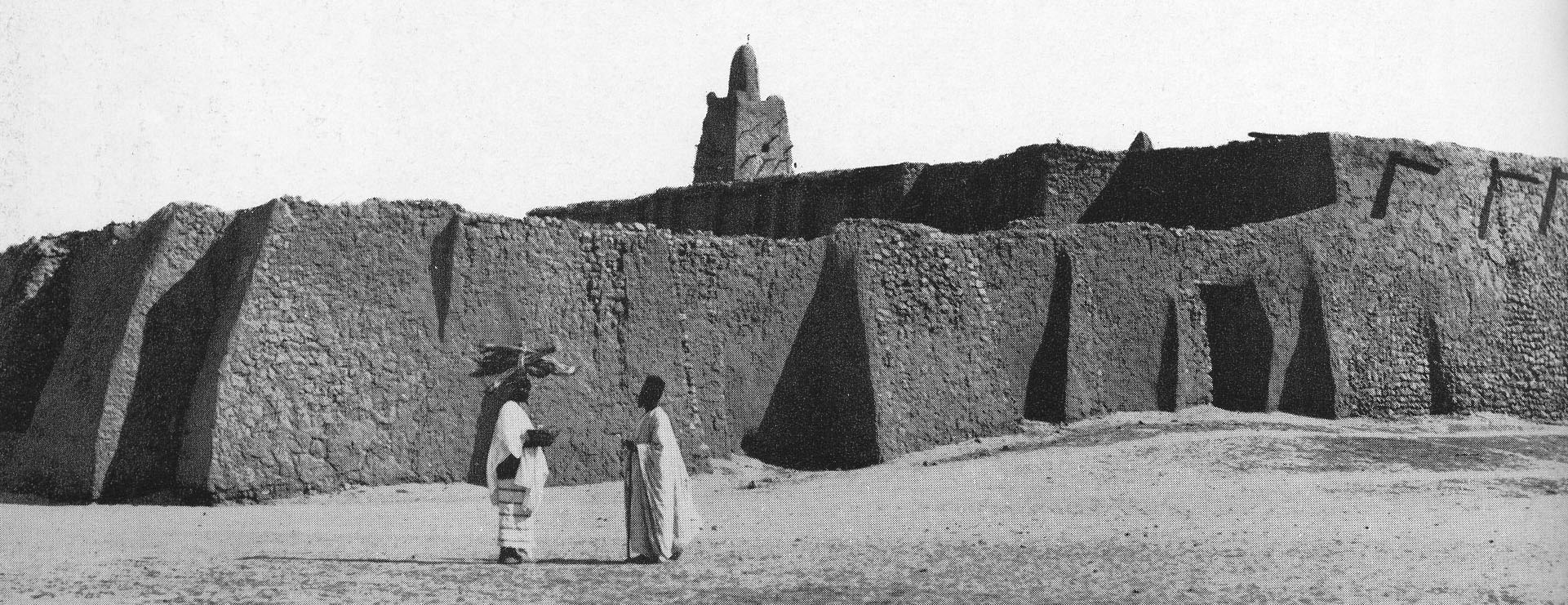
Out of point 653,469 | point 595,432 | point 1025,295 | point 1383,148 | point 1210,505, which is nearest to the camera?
point 653,469

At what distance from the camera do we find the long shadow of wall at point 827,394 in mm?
17000

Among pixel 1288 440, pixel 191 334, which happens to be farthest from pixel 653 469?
pixel 1288 440

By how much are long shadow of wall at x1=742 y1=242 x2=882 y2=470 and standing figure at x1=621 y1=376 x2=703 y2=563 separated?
230 inches

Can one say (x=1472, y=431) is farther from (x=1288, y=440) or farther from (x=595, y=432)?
(x=595, y=432)

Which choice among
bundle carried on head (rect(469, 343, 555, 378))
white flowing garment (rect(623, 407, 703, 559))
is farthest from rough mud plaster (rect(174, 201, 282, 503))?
white flowing garment (rect(623, 407, 703, 559))

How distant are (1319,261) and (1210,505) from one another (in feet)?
29.3

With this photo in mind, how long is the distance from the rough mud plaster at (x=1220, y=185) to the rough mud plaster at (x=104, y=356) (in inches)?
534

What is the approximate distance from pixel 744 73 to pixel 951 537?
110 ft

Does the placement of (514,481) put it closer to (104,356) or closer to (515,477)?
(515,477)

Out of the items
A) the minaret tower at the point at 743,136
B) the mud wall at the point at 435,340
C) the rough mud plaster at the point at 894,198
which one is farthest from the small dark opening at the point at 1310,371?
the minaret tower at the point at 743,136

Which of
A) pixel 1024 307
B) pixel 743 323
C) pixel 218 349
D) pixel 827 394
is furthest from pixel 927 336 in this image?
pixel 218 349

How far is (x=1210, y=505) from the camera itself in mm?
13359

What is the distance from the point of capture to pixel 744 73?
147ft

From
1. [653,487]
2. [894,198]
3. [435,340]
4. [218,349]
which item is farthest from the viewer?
[894,198]
